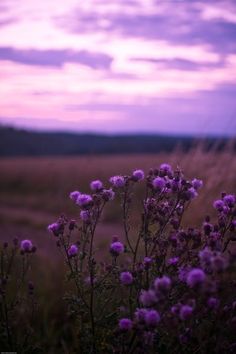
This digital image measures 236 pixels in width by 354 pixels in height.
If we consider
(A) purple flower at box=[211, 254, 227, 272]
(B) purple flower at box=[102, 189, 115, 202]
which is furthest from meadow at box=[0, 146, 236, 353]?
(A) purple flower at box=[211, 254, 227, 272]

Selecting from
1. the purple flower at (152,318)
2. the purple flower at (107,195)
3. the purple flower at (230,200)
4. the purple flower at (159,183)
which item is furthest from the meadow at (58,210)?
the purple flower at (152,318)

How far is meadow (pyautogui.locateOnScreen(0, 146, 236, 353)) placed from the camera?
5.78 meters

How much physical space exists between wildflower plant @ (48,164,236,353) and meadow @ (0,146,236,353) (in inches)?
18.5

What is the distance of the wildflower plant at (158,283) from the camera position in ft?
8.02

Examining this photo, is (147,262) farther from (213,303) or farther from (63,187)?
(63,187)

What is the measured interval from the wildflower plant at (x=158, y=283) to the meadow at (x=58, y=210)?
0.47 metres

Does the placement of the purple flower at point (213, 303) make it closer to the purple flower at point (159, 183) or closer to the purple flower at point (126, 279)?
the purple flower at point (126, 279)

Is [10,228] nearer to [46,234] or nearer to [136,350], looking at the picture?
[46,234]

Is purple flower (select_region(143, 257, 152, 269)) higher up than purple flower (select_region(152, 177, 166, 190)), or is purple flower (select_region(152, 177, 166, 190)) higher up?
purple flower (select_region(152, 177, 166, 190))

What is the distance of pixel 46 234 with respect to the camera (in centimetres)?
1275

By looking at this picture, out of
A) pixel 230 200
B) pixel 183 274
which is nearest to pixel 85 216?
pixel 183 274

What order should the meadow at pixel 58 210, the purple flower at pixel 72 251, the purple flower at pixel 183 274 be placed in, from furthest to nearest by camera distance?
the meadow at pixel 58 210, the purple flower at pixel 72 251, the purple flower at pixel 183 274

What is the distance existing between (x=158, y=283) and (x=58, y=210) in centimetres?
1522

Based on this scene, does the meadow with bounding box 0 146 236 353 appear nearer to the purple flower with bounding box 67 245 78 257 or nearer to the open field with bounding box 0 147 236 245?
the open field with bounding box 0 147 236 245
